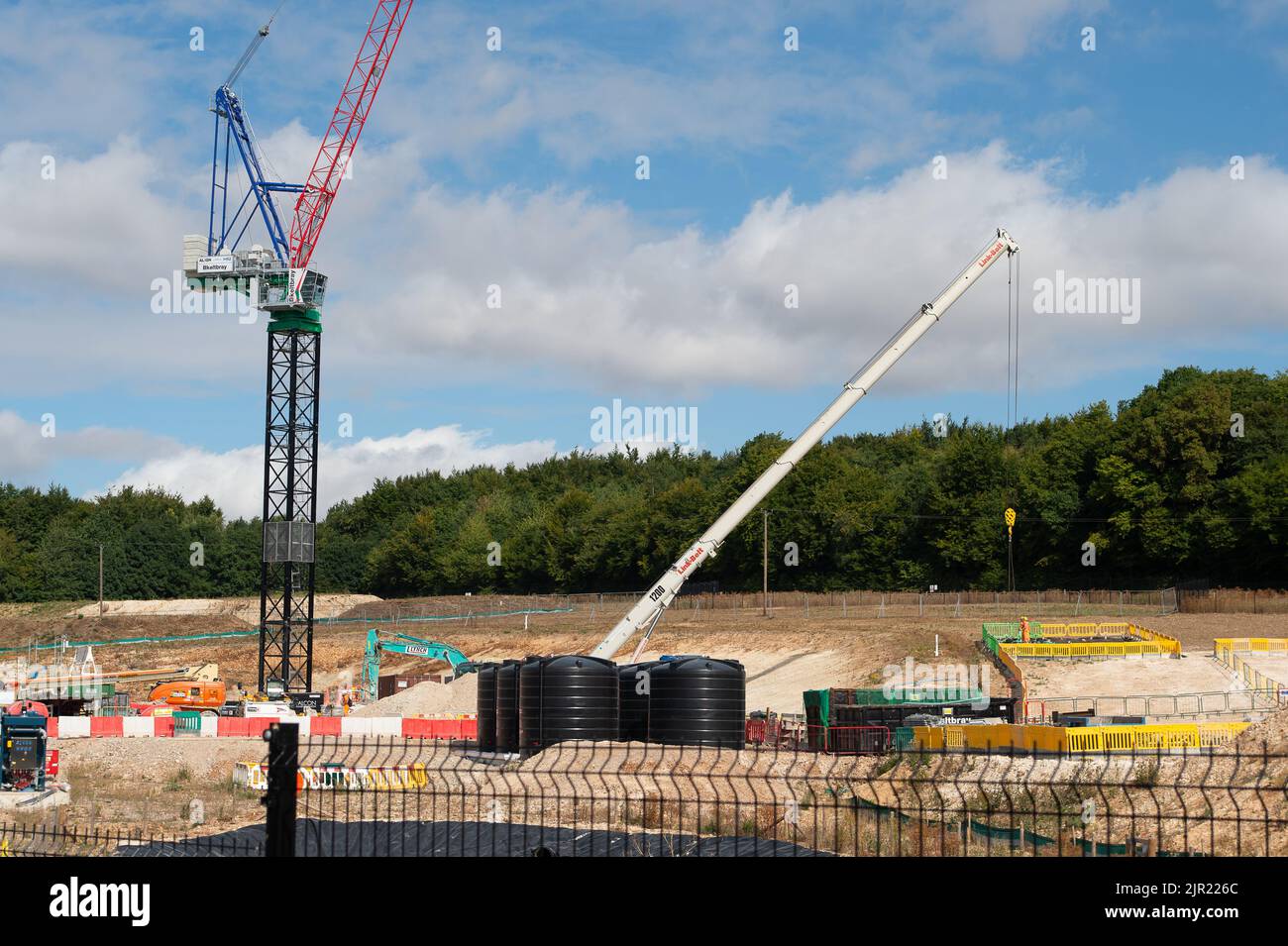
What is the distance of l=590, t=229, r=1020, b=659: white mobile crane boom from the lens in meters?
47.2

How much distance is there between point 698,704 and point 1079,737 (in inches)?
389

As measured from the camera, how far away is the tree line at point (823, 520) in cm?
8831

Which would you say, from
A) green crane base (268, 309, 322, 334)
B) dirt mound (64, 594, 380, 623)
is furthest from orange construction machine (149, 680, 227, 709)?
dirt mound (64, 594, 380, 623)

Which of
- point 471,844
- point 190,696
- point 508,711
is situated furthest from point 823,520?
point 471,844

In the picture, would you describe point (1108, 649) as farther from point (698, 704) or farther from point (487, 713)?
point (487, 713)

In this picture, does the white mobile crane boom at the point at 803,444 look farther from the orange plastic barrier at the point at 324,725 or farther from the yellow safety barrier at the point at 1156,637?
the yellow safety barrier at the point at 1156,637

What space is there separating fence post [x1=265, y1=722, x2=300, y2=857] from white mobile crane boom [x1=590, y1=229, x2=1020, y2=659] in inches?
1476

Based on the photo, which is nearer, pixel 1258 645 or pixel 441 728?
pixel 441 728

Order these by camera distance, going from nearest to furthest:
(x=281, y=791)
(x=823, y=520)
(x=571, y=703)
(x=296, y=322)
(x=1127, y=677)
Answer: (x=281, y=791)
(x=571, y=703)
(x=1127, y=677)
(x=296, y=322)
(x=823, y=520)

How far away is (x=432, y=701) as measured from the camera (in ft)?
195

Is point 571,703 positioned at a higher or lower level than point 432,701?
higher

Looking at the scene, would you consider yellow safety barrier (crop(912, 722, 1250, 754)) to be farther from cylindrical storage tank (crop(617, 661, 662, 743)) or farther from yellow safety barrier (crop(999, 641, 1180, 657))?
yellow safety barrier (crop(999, 641, 1180, 657))
